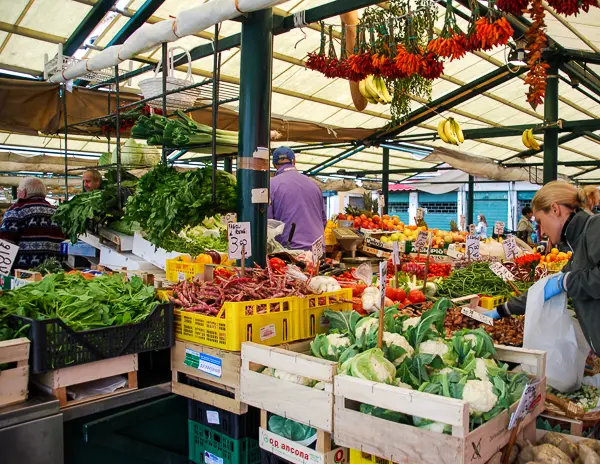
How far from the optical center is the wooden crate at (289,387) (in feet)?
6.64

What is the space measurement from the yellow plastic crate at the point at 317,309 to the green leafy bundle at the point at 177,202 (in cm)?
130

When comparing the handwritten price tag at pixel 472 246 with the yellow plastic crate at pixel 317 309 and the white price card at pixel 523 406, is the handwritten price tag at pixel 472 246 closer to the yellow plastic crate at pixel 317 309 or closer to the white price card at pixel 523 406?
the yellow plastic crate at pixel 317 309

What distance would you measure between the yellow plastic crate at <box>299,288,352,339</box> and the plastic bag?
1.01 metres

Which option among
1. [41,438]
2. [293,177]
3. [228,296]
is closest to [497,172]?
[293,177]

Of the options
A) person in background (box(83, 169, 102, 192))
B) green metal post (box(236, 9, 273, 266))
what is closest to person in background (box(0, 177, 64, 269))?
person in background (box(83, 169, 102, 192))

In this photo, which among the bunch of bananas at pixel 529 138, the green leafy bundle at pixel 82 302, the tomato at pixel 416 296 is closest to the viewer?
the green leafy bundle at pixel 82 302

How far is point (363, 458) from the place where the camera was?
1986 mm

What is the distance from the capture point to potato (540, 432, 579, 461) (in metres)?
2.17

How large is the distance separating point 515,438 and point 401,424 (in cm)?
56

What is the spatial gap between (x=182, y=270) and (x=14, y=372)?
1.59 m

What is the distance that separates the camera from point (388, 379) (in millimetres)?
1978

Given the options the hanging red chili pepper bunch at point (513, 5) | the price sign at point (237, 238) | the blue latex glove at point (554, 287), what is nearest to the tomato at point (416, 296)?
the blue latex glove at point (554, 287)

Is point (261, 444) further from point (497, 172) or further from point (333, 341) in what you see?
point (497, 172)

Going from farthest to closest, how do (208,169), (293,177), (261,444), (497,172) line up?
(497,172) → (293,177) → (208,169) → (261,444)
